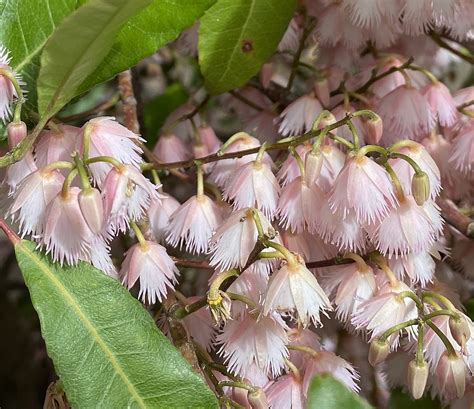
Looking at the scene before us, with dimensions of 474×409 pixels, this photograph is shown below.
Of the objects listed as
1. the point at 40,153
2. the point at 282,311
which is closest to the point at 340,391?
the point at 282,311

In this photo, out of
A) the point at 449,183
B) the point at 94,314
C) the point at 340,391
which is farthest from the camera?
the point at 449,183

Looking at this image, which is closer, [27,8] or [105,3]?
[105,3]

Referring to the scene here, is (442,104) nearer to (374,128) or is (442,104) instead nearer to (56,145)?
(374,128)

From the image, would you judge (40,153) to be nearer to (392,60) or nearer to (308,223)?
(308,223)

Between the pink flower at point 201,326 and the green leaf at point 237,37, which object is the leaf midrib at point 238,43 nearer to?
the green leaf at point 237,37

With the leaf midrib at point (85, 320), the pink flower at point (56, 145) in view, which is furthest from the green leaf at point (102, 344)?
the pink flower at point (56, 145)

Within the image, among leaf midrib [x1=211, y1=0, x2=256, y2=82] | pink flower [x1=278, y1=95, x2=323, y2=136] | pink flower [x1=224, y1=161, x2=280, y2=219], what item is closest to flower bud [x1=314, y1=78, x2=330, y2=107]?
pink flower [x1=278, y1=95, x2=323, y2=136]
